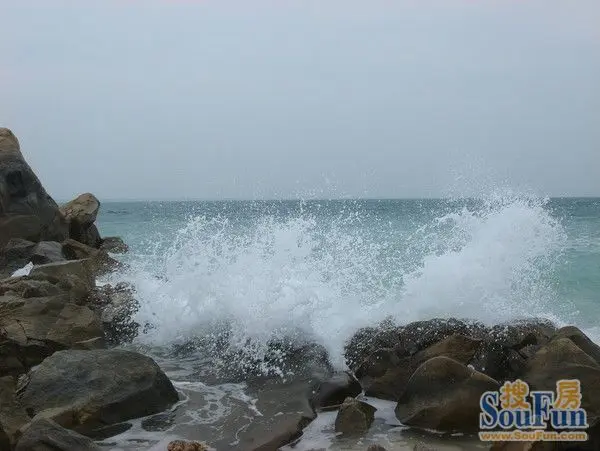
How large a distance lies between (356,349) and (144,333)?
3.60m

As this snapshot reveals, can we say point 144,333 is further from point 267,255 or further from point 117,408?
point 117,408

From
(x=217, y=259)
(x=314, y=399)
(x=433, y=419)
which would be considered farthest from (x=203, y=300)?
(x=433, y=419)

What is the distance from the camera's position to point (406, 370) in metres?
5.94

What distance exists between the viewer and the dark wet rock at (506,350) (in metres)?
5.83

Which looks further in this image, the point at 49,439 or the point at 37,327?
the point at 37,327

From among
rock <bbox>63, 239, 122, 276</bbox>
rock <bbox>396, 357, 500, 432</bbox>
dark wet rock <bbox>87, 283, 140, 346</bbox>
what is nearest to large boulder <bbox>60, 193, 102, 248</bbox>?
rock <bbox>63, 239, 122, 276</bbox>

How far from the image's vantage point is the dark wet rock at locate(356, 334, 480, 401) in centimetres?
580

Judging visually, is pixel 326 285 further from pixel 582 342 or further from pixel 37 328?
pixel 37 328

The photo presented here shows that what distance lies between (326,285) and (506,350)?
308 cm

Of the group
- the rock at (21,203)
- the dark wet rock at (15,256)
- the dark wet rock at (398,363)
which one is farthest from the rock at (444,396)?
the rock at (21,203)

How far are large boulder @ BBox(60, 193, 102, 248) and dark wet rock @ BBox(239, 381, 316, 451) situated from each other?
15375 millimetres

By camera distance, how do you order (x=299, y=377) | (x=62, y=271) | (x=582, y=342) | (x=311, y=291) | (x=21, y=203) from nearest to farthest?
(x=582, y=342), (x=299, y=377), (x=311, y=291), (x=62, y=271), (x=21, y=203)

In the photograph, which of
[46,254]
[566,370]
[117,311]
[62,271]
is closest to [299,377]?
[566,370]

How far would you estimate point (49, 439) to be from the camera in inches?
161
